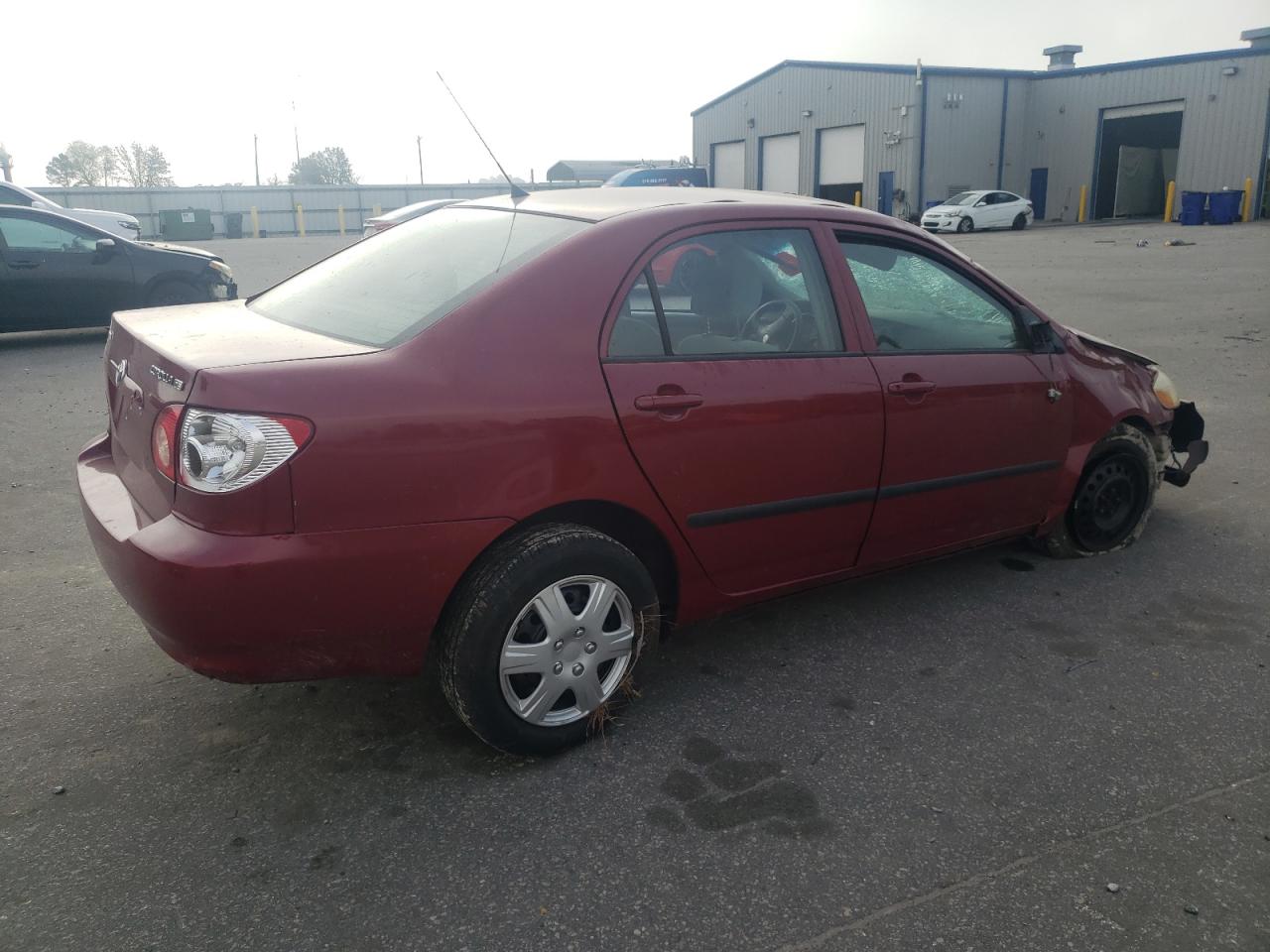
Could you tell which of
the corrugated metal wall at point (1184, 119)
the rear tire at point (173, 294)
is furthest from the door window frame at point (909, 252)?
the corrugated metal wall at point (1184, 119)

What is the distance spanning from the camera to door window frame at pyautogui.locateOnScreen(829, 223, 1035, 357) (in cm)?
348

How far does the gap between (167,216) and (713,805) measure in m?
43.5

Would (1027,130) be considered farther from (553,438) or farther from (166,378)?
(166,378)

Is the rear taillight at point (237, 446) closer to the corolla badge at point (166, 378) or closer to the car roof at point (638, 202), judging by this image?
the corolla badge at point (166, 378)

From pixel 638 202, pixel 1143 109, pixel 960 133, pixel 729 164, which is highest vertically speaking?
pixel 1143 109

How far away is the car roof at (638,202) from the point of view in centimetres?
328

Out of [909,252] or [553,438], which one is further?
[909,252]

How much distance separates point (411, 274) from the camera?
3.28 metres

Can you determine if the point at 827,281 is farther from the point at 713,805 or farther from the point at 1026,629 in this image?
the point at 713,805

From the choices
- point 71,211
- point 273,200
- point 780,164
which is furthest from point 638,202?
point 273,200

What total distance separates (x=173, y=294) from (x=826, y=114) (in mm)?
33717

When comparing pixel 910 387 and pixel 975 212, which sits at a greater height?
pixel 975 212

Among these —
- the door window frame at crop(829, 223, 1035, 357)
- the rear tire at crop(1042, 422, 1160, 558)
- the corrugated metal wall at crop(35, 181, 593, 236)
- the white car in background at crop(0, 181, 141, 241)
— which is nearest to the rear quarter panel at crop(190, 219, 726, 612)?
the door window frame at crop(829, 223, 1035, 357)

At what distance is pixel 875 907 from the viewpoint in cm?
233
